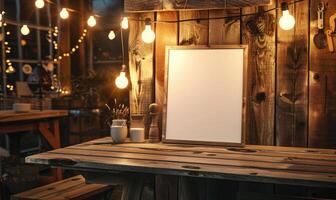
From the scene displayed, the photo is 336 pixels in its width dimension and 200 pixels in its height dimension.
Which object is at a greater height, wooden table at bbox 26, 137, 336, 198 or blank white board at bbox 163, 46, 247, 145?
blank white board at bbox 163, 46, 247, 145

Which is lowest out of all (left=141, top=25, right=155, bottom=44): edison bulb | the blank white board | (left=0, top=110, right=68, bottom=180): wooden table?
(left=0, top=110, right=68, bottom=180): wooden table

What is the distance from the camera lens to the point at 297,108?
2379 millimetres

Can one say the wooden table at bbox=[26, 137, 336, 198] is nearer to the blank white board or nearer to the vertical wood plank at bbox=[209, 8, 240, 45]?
the blank white board

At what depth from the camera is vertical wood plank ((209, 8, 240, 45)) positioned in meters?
2.48

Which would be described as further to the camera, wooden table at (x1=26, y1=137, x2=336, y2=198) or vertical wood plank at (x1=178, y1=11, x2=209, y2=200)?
vertical wood plank at (x1=178, y1=11, x2=209, y2=200)

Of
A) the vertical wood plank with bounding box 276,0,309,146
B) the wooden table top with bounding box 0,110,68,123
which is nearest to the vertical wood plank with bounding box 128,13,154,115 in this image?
the vertical wood plank with bounding box 276,0,309,146

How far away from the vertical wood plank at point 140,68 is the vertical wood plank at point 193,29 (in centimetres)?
22

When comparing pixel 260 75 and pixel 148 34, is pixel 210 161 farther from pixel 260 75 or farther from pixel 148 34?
pixel 148 34

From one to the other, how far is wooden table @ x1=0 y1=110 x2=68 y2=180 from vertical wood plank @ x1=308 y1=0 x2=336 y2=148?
3158mm

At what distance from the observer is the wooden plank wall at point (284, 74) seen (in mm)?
2318

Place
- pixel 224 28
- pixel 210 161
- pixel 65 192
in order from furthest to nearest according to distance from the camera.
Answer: pixel 65 192
pixel 224 28
pixel 210 161

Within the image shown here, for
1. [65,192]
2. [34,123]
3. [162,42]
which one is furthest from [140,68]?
[34,123]

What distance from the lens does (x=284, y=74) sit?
2398mm

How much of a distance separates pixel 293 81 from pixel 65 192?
1742 millimetres
